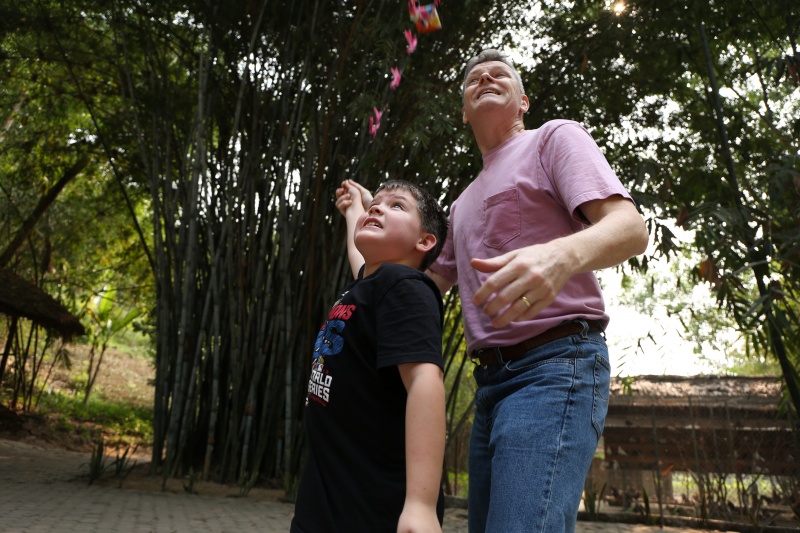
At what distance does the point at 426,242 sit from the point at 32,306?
561 centimetres

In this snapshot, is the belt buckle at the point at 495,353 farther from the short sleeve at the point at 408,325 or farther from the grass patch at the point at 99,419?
the grass patch at the point at 99,419

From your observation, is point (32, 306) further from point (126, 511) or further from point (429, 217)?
point (429, 217)

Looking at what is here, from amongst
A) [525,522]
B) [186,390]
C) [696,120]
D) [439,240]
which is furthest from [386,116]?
[525,522]

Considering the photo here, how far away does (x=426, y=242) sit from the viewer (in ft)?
4.31

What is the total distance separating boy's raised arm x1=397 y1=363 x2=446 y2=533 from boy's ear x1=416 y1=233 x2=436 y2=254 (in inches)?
12.0

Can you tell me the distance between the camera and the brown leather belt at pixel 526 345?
1020 mm

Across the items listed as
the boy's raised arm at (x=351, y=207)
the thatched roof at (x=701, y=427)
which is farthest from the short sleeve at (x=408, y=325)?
the thatched roof at (x=701, y=427)

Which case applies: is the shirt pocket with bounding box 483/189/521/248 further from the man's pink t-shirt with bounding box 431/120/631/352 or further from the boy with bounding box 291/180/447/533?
the boy with bounding box 291/180/447/533

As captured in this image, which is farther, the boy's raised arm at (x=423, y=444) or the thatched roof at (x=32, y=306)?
the thatched roof at (x=32, y=306)

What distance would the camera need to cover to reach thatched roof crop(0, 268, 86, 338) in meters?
5.92

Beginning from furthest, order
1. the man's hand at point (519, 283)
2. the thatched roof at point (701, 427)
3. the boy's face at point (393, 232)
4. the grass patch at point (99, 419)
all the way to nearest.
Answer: the grass patch at point (99, 419) → the thatched roof at point (701, 427) → the boy's face at point (393, 232) → the man's hand at point (519, 283)

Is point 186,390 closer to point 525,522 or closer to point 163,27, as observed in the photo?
point 163,27

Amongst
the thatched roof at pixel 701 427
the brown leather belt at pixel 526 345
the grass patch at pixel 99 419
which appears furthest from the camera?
the grass patch at pixel 99 419

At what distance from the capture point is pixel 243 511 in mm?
3727
